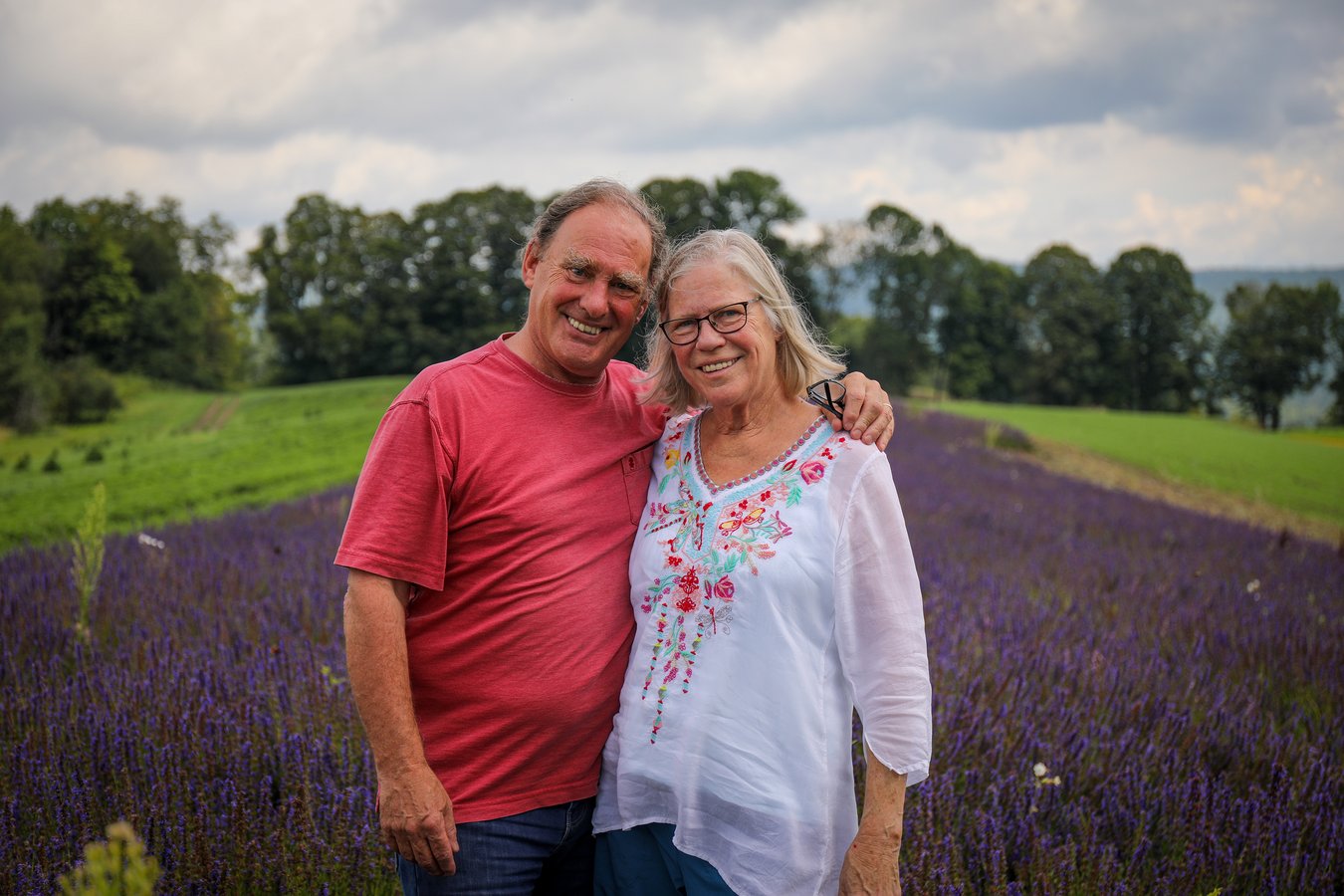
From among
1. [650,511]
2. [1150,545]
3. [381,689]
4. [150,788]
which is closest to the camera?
[381,689]

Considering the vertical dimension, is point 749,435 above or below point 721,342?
below

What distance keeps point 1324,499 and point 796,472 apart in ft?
50.8

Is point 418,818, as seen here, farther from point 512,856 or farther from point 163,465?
point 163,465

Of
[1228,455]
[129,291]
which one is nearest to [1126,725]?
[129,291]

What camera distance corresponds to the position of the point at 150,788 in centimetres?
227

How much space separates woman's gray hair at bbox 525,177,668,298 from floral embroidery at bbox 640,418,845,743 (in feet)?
2.01

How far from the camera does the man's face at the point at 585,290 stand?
196cm

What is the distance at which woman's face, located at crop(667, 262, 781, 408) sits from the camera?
6.28 feet

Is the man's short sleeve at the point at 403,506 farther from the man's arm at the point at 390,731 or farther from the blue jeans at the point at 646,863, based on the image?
the blue jeans at the point at 646,863

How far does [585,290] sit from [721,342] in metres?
0.35

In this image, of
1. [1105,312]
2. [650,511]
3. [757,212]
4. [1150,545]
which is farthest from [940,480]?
[1105,312]

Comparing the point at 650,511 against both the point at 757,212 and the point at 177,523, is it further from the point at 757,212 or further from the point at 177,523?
the point at 757,212

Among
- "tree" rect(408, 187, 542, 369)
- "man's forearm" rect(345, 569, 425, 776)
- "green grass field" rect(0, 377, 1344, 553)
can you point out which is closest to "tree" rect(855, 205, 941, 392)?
"tree" rect(408, 187, 542, 369)

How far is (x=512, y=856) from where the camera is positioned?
Result: 1737 millimetres
